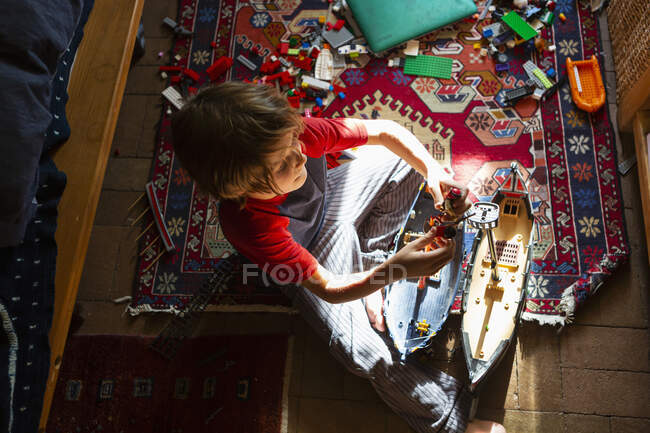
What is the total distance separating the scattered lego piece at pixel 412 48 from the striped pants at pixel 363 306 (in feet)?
1.69

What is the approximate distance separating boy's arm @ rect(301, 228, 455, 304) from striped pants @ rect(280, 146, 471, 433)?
0.51ft

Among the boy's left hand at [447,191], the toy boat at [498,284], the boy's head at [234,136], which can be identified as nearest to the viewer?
the boy's head at [234,136]

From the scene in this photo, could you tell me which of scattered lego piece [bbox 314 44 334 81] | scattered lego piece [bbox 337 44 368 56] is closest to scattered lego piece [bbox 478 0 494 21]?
scattered lego piece [bbox 337 44 368 56]

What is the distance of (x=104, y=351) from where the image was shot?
1476mm

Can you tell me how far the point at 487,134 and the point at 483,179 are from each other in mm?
162

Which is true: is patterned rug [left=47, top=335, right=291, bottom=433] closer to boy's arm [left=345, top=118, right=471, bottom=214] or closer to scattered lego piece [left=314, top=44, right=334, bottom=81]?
boy's arm [left=345, top=118, right=471, bottom=214]

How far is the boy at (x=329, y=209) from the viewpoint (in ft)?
2.73

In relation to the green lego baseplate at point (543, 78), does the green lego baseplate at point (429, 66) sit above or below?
above

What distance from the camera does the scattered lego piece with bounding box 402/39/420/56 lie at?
1656mm

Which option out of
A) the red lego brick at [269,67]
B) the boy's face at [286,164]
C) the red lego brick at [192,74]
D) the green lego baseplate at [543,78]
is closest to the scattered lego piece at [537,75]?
the green lego baseplate at [543,78]

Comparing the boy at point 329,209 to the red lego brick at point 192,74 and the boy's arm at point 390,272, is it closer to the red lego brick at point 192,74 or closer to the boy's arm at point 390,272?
the boy's arm at point 390,272

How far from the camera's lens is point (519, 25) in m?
1.62

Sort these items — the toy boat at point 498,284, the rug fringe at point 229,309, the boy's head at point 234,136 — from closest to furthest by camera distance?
the boy's head at point 234,136
the toy boat at point 498,284
the rug fringe at point 229,309

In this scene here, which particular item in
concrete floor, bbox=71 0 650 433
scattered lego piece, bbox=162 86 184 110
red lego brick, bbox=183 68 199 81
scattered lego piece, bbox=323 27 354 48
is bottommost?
concrete floor, bbox=71 0 650 433
